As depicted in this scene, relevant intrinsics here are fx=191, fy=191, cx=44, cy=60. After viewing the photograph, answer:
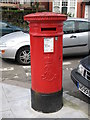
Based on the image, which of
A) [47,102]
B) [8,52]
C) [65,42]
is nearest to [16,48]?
[8,52]

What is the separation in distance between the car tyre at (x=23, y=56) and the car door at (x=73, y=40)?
127 centimetres

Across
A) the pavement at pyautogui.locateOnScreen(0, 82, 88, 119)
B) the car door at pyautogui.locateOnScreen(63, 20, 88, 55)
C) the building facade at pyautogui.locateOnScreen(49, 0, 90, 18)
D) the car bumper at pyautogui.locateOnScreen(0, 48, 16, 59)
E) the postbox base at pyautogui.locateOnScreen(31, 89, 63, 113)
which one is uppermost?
the building facade at pyautogui.locateOnScreen(49, 0, 90, 18)

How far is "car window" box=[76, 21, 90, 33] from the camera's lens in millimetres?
6523

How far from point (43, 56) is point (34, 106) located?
3.08ft

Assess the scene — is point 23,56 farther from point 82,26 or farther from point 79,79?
point 79,79

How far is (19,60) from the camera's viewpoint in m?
5.98

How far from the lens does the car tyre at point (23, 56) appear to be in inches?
234

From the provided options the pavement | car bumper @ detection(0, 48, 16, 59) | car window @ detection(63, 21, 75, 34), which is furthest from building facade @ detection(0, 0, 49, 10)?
the pavement

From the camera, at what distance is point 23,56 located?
19.6 feet

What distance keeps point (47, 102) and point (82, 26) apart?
161 inches

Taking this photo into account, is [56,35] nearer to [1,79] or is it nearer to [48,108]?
[48,108]

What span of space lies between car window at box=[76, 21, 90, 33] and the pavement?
10.0 feet

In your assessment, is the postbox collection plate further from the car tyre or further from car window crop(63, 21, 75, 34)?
car window crop(63, 21, 75, 34)

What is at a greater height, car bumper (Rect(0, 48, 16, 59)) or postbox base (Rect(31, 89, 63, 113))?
car bumper (Rect(0, 48, 16, 59))
